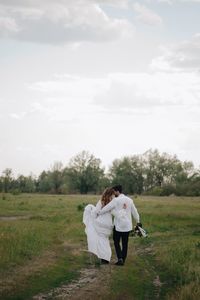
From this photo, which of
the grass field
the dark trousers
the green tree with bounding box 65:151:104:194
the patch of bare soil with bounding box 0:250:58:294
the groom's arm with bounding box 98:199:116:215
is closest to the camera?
the grass field

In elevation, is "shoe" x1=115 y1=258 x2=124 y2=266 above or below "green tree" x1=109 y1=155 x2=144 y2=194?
below

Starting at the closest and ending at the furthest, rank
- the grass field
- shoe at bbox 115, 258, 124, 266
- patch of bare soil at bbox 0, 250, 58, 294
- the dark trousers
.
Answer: the grass field → patch of bare soil at bbox 0, 250, 58, 294 → shoe at bbox 115, 258, 124, 266 → the dark trousers

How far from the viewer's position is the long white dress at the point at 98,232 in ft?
52.4

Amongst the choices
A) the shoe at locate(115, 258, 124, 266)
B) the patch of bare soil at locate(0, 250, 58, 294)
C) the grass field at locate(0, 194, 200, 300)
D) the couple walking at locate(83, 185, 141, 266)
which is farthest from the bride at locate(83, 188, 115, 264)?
the patch of bare soil at locate(0, 250, 58, 294)

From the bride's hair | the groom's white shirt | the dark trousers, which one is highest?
the bride's hair

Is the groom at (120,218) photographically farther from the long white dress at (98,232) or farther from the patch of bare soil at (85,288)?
the patch of bare soil at (85,288)

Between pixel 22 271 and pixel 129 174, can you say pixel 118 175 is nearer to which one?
pixel 129 174

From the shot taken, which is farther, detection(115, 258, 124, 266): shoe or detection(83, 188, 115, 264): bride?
detection(83, 188, 115, 264): bride

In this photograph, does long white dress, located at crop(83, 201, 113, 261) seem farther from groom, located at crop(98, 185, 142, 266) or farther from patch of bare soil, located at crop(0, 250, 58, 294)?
patch of bare soil, located at crop(0, 250, 58, 294)

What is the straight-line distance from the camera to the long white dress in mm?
15969

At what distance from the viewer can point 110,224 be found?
16.5m

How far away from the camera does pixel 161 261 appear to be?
16344mm

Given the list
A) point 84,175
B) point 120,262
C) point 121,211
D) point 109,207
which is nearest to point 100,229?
point 109,207

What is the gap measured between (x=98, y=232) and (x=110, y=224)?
1.46ft
